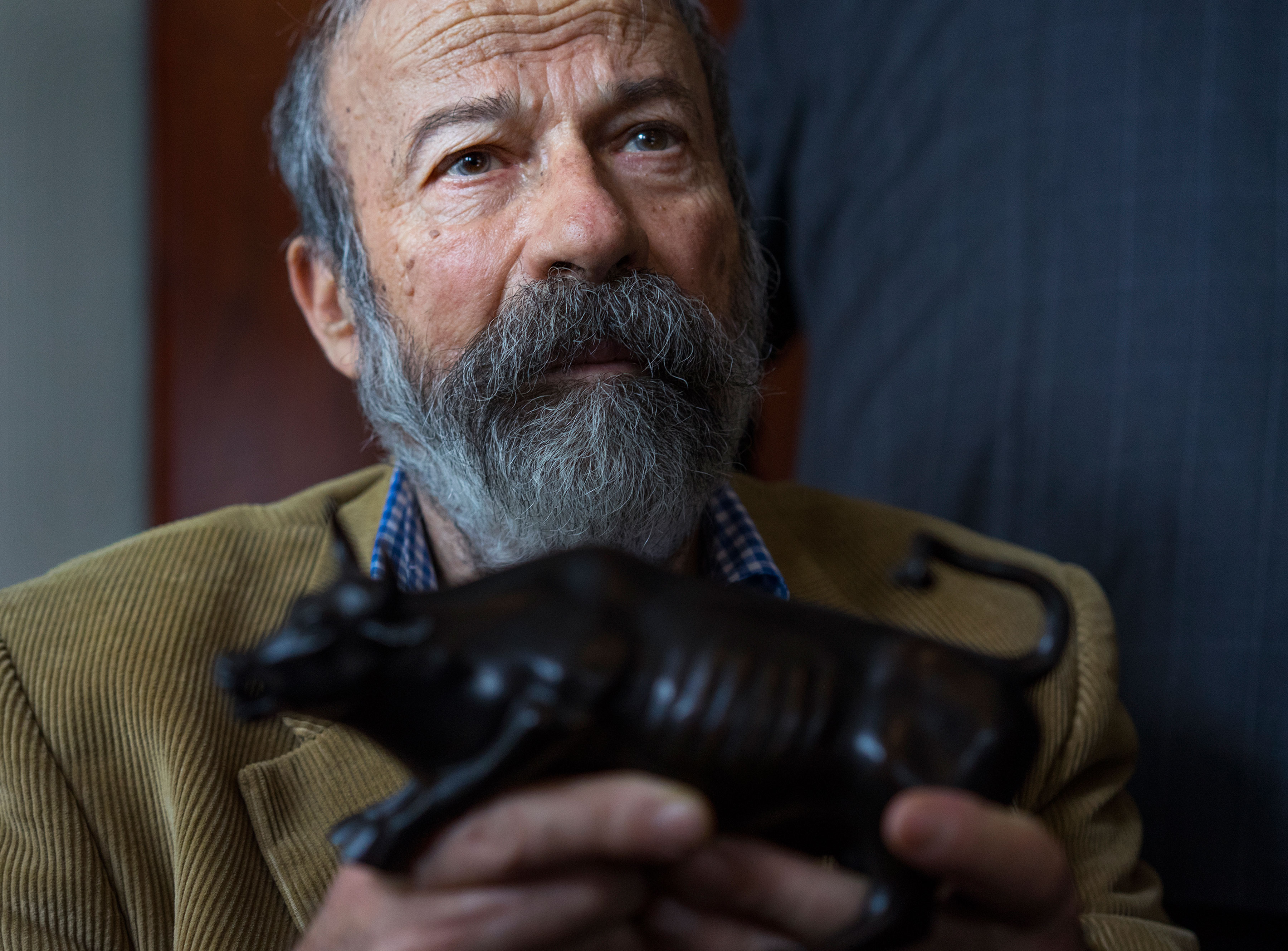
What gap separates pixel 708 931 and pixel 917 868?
0.14 metres

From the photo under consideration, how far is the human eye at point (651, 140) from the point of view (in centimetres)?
117

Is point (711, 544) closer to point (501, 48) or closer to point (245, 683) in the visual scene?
point (501, 48)

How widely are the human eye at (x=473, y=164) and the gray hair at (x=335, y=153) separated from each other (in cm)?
18

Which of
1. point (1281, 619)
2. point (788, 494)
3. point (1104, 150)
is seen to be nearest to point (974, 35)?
point (1104, 150)

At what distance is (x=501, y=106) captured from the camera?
1.09 metres

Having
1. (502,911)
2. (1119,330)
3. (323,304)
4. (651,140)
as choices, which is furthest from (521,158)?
(1119,330)

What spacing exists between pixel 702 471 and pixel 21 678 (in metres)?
0.78

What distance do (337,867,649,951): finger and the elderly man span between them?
406 millimetres

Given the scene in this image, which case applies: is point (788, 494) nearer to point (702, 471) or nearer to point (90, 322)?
point (702, 471)

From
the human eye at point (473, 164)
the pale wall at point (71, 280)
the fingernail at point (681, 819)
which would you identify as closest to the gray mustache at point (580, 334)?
the human eye at point (473, 164)

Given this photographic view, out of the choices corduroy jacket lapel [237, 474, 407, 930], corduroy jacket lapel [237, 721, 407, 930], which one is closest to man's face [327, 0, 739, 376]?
corduroy jacket lapel [237, 474, 407, 930]

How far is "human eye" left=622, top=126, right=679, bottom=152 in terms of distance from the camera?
1169 mm

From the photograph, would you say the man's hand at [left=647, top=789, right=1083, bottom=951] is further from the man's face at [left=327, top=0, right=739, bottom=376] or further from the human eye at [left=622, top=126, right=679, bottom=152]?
the human eye at [left=622, top=126, right=679, bottom=152]

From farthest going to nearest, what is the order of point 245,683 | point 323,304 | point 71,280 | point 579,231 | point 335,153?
1. point 71,280
2. point 323,304
3. point 335,153
4. point 579,231
5. point 245,683
